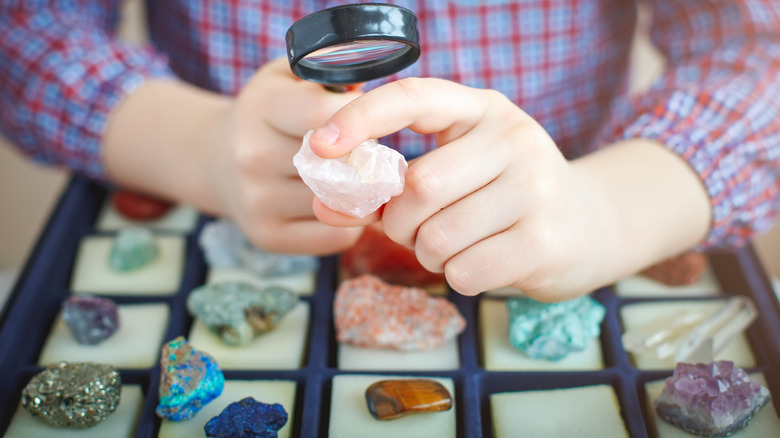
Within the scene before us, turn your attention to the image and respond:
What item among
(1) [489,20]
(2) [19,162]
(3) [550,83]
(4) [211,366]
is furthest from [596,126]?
(2) [19,162]

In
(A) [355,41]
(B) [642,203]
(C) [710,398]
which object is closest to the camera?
(A) [355,41]

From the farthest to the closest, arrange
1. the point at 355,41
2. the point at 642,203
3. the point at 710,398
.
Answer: the point at 642,203
the point at 710,398
the point at 355,41

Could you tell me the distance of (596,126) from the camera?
806 millimetres

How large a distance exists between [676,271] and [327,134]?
14.7 inches

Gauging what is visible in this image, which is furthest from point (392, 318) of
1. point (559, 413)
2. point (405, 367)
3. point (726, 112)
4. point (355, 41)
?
point (726, 112)

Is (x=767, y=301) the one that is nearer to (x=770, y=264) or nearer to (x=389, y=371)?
(x=389, y=371)

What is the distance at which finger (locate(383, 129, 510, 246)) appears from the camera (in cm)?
39

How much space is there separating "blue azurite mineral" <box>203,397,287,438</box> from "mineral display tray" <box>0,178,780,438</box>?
0.07ft

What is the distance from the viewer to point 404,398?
0.45 meters

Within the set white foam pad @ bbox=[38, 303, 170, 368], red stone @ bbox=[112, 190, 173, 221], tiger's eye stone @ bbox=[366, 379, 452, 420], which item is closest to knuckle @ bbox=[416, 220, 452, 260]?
tiger's eye stone @ bbox=[366, 379, 452, 420]

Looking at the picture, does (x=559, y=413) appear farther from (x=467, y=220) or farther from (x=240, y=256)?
(x=240, y=256)

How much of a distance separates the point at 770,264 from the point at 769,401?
1.94ft

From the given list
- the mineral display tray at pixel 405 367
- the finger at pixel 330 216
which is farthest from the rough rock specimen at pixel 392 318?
the finger at pixel 330 216

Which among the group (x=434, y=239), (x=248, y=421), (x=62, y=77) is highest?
(x=62, y=77)
